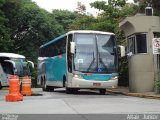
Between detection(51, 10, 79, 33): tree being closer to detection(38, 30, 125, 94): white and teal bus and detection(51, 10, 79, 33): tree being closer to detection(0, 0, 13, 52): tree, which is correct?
detection(0, 0, 13, 52): tree

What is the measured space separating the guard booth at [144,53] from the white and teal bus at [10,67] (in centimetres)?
1535

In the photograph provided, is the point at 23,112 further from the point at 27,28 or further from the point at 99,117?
the point at 27,28

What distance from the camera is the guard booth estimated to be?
24.7 metres

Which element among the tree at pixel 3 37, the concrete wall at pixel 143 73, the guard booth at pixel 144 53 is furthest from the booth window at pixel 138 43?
the tree at pixel 3 37

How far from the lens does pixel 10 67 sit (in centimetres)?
3875

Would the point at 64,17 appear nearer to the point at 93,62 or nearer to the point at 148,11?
the point at 148,11

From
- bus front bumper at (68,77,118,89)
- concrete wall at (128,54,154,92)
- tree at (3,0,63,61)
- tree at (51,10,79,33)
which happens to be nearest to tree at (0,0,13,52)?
tree at (3,0,63,61)

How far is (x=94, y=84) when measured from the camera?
24422 millimetres

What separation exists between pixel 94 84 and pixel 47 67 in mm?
8619

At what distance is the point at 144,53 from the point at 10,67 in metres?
17.0

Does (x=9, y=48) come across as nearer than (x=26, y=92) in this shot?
No

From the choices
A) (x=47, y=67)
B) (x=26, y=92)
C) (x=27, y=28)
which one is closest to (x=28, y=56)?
(x=27, y=28)

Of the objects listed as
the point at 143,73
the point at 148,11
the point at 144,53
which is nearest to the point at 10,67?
the point at 144,53

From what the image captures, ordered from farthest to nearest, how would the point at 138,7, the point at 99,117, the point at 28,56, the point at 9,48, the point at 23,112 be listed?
1. the point at 28,56
2. the point at 9,48
3. the point at 138,7
4. the point at 23,112
5. the point at 99,117
